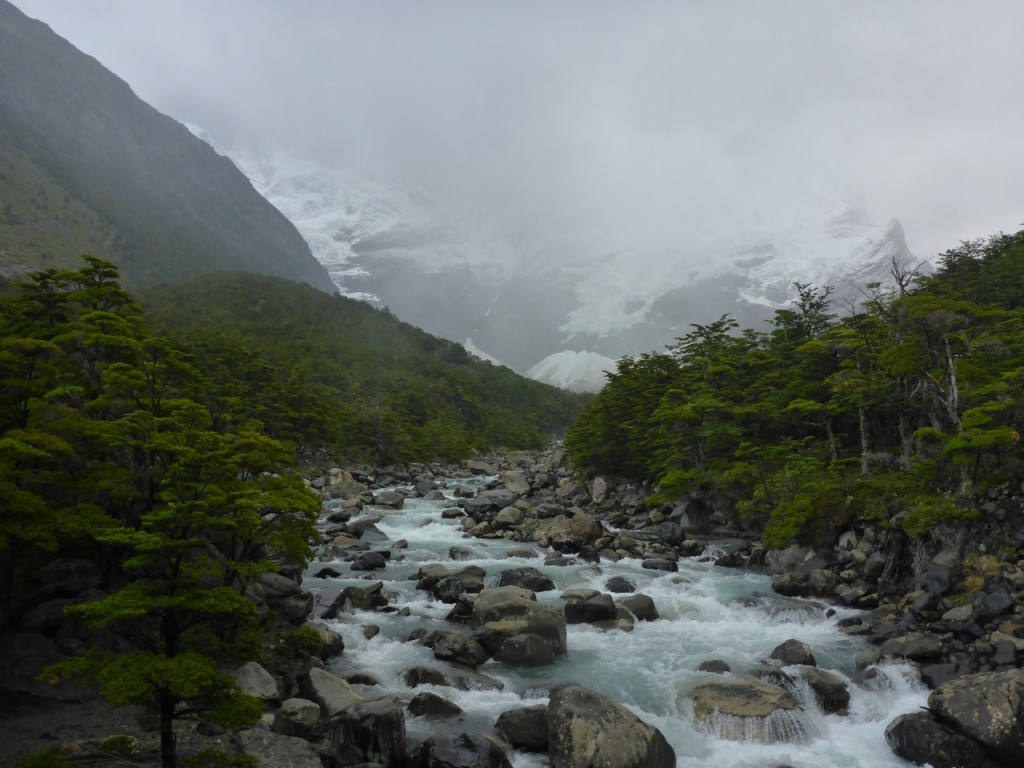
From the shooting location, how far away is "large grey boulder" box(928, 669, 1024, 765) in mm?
10547

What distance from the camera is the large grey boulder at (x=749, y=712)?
467 inches

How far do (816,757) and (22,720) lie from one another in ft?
46.0

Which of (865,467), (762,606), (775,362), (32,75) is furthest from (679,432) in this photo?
(32,75)

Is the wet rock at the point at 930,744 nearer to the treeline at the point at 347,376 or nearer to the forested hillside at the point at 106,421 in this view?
the forested hillside at the point at 106,421

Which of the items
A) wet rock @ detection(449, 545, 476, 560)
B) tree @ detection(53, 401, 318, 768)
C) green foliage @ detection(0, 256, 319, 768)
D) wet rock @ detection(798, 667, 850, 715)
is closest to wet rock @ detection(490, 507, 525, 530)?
wet rock @ detection(449, 545, 476, 560)

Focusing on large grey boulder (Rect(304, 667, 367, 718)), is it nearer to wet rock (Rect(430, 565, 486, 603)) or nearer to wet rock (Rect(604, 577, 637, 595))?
wet rock (Rect(430, 565, 486, 603))

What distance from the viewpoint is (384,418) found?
57656 millimetres

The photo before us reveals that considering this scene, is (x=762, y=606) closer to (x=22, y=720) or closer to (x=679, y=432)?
(x=679, y=432)

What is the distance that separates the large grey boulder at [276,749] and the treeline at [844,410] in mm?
17338

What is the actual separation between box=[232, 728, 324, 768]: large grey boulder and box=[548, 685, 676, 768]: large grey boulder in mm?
4083

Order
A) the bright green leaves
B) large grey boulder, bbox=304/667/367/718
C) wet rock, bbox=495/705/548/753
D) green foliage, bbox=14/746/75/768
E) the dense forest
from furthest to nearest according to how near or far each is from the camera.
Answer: large grey boulder, bbox=304/667/367/718, wet rock, bbox=495/705/548/753, the dense forest, the bright green leaves, green foliage, bbox=14/746/75/768

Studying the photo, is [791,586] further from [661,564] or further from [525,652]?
[525,652]

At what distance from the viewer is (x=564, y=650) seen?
16.0 metres

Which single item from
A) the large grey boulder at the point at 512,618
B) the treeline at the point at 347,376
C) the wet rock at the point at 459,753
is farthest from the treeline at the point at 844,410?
the treeline at the point at 347,376
